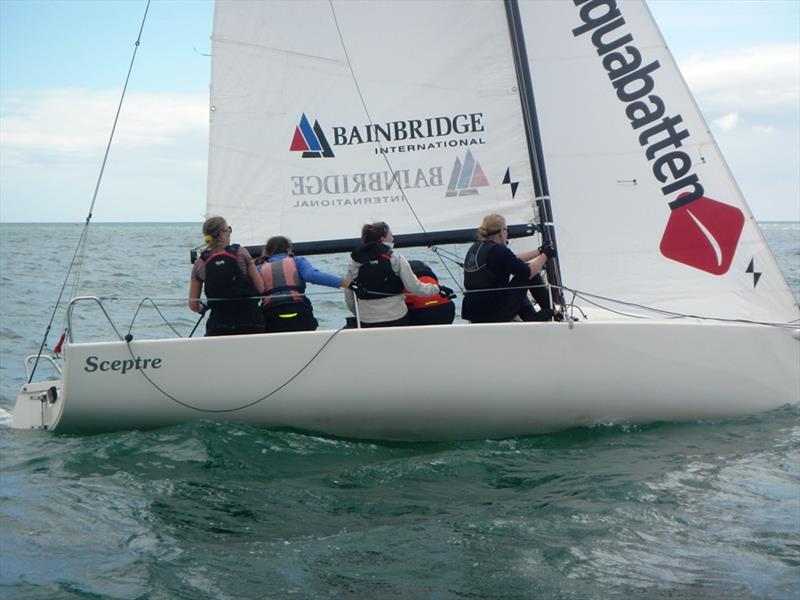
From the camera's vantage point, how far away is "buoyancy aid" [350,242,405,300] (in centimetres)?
587

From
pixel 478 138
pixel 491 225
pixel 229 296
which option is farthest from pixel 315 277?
pixel 478 138

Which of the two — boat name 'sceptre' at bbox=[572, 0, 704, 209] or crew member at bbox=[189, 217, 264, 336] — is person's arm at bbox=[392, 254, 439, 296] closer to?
crew member at bbox=[189, 217, 264, 336]

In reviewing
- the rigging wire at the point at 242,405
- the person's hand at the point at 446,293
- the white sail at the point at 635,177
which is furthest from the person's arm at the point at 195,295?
the white sail at the point at 635,177

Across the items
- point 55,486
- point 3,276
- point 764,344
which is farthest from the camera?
point 3,276

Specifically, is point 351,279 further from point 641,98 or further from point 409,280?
point 641,98

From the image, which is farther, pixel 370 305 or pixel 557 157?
pixel 557 157

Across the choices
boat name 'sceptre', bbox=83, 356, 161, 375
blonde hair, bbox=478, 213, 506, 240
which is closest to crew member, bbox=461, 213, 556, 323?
blonde hair, bbox=478, 213, 506, 240

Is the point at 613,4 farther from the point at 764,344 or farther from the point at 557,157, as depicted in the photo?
the point at 764,344

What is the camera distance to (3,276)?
65.1 feet

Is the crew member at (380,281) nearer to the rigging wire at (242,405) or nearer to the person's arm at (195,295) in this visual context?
the rigging wire at (242,405)

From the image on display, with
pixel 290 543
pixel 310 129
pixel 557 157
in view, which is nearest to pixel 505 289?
pixel 557 157

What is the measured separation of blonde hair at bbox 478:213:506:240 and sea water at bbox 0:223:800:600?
4.03 feet

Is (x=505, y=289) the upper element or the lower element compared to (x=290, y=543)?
upper

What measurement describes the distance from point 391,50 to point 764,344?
9.71ft
